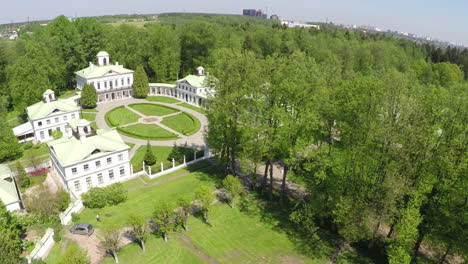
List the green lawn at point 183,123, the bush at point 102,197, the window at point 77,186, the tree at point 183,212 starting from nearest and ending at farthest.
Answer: the tree at point 183,212 < the bush at point 102,197 < the window at point 77,186 < the green lawn at point 183,123

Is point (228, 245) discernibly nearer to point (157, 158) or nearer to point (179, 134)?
point (157, 158)

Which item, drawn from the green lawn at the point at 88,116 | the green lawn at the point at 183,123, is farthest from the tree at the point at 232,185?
the green lawn at the point at 88,116

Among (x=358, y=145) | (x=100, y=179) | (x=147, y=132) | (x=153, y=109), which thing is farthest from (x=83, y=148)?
(x=153, y=109)

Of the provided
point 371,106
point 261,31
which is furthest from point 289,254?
point 261,31

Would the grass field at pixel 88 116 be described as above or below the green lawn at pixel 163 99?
below

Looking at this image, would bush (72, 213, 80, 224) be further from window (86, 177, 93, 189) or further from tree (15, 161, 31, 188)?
tree (15, 161, 31, 188)

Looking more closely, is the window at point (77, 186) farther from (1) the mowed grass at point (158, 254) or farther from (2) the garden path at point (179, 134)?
(2) the garden path at point (179, 134)

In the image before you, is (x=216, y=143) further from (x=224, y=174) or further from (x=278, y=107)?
(x=278, y=107)
